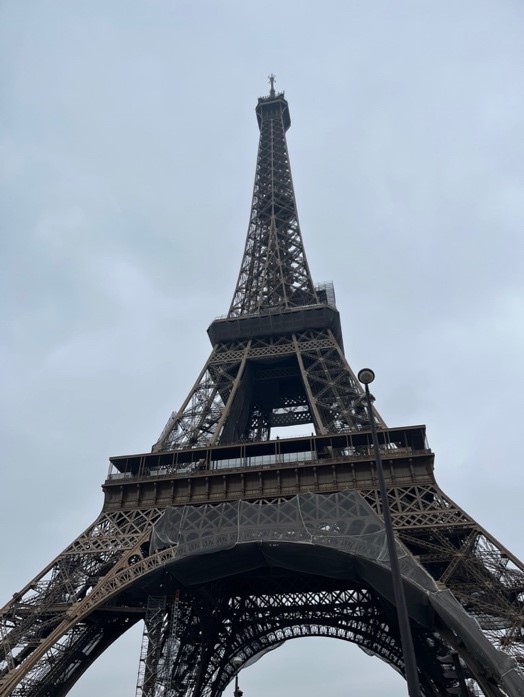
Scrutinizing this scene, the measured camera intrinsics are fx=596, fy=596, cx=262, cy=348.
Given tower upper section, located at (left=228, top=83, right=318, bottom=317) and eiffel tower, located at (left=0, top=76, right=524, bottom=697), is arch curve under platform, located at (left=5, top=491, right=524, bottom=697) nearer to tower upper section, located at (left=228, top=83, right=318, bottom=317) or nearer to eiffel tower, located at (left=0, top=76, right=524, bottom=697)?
eiffel tower, located at (left=0, top=76, right=524, bottom=697)

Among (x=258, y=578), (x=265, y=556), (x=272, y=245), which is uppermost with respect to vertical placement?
(x=272, y=245)

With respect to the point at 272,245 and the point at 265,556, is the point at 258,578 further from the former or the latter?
the point at 272,245

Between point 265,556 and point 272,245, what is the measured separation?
3345 cm

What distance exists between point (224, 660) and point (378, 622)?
1019cm

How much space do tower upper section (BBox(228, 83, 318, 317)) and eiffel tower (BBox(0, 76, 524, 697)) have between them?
483 centimetres

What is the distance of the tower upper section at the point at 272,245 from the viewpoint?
162 ft

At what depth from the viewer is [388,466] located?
29594 mm

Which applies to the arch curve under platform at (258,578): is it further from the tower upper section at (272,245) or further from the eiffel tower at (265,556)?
the tower upper section at (272,245)

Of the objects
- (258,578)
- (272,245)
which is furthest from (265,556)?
(272,245)

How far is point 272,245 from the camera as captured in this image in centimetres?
5444

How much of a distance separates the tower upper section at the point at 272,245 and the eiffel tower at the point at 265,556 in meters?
4.83

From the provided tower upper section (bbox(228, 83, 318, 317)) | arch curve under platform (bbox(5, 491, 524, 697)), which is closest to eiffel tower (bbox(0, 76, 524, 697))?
arch curve under platform (bbox(5, 491, 524, 697))

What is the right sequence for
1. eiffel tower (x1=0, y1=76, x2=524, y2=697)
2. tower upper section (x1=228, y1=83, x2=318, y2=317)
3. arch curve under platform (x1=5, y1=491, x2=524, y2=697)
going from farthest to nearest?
tower upper section (x1=228, y1=83, x2=318, y2=317) < eiffel tower (x1=0, y1=76, x2=524, y2=697) < arch curve under platform (x1=5, y1=491, x2=524, y2=697)

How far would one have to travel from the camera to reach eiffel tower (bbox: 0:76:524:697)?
77.5 ft
